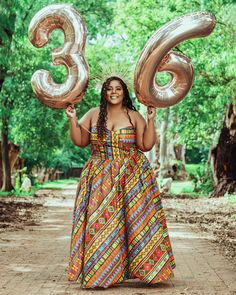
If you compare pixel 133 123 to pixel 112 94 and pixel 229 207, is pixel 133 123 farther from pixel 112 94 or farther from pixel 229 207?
pixel 229 207

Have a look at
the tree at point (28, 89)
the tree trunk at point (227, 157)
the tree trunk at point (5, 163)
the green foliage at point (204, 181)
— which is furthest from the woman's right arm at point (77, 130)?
the green foliage at point (204, 181)

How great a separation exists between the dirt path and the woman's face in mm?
1912

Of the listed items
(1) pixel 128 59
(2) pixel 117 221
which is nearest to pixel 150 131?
(2) pixel 117 221

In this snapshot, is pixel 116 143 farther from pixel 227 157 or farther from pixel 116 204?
pixel 227 157

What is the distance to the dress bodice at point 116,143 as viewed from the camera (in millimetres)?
7184

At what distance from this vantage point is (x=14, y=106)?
26078mm

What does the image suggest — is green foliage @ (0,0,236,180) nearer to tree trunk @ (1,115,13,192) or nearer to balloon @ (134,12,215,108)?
tree trunk @ (1,115,13,192)

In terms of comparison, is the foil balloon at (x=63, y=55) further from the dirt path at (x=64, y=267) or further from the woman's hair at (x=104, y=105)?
the dirt path at (x=64, y=267)

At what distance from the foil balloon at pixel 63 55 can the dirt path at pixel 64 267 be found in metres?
1.90

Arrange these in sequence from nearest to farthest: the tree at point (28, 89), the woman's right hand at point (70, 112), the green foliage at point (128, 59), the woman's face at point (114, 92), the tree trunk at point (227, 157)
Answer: the woman's right hand at point (70, 112) < the woman's face at point (114, 92) < the green foliage at point (128, 59) < the tree at point (28, 89) < the tree trunk at point (227, 157)

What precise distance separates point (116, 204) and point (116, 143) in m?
0.63

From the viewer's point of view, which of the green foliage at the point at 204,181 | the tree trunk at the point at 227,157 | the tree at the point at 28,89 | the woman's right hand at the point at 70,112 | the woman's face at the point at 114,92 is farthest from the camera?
the green foliage at the point at 204,181

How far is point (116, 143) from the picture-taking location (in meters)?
7.20

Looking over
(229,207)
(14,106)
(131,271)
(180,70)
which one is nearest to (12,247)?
(131,271)
